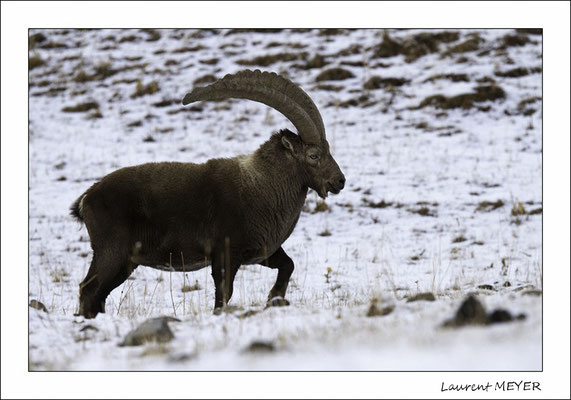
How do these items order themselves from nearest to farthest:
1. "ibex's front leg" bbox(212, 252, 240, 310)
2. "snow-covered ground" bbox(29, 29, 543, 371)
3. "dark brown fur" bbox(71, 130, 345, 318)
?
"snow-covered ground" bbox(29, 29, 543, 371) < "ibex's front leg" bbox(212, 252, 240, 310) < "dark brown fur" bbox(71, 130, 345, 318)

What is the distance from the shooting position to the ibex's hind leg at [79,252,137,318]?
7098mm

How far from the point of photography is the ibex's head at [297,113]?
7543 millimetres

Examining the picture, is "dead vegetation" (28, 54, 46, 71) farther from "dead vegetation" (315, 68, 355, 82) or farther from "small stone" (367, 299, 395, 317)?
"small stone" (367, 299, 395, 317)

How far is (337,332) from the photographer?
4887 millimetres

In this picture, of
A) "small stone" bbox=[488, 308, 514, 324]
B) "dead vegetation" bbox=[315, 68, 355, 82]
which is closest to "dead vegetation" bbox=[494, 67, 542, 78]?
"dead vegetation" bbox=[315, 68, 355, 82]

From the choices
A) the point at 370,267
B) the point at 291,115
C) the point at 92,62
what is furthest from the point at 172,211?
the point at 92,62

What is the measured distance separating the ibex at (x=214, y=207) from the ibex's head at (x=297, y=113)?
0.01m

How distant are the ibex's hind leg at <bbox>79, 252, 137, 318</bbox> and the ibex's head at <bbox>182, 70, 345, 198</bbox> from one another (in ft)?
6.45

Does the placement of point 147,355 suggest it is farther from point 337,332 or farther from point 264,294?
point 264,294

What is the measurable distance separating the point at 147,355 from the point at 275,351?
84cm

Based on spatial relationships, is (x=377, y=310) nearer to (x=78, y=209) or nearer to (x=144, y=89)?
(x=78, y=209)

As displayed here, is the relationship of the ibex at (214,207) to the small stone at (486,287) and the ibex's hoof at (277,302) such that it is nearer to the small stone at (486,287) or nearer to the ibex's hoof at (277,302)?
the ibex's hoof at (277,302)

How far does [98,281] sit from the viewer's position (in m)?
7.13

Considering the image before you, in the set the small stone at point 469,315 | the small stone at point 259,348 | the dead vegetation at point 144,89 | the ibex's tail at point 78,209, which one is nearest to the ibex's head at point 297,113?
the ibex's tail at point 78,209
